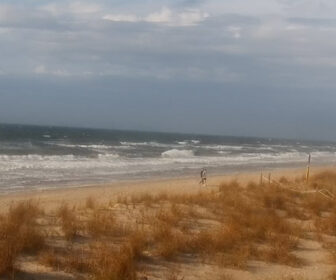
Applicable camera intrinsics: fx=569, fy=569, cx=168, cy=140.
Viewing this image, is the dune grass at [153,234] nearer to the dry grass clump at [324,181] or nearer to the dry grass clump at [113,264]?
the dry grass clump at [113,264]

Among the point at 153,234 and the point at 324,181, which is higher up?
the point at 324,181

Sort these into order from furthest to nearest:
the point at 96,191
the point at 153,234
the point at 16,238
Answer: the point at 96,191
the point at 153,234
the point at 16,238

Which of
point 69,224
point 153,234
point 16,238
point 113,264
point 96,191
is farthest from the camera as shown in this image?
point 96,191

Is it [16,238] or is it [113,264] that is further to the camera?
[16,238]

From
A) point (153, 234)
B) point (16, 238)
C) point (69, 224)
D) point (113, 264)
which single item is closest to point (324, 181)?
point (153, 234)

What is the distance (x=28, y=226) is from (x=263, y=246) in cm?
426

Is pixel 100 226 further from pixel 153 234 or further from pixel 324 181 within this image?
pixel 324 181

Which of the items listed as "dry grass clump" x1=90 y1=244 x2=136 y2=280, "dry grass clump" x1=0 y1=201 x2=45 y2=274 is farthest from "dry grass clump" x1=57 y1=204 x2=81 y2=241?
"dry grass clump" x1=90 y1=244 x2=136 y2=280

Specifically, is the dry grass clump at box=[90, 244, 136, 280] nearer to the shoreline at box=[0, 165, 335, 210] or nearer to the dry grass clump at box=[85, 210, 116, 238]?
the dry grass clump at box=[85, 210, 116, 238]

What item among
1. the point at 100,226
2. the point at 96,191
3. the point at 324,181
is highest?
the point at 324,181

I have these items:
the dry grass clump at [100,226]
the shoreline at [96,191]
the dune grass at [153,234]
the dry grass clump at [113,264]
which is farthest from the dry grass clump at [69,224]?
the shoreline at [96,191]

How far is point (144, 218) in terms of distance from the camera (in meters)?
12.3

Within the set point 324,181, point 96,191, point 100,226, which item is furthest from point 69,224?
point 324,181

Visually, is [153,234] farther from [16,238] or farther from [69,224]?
[16,238]
